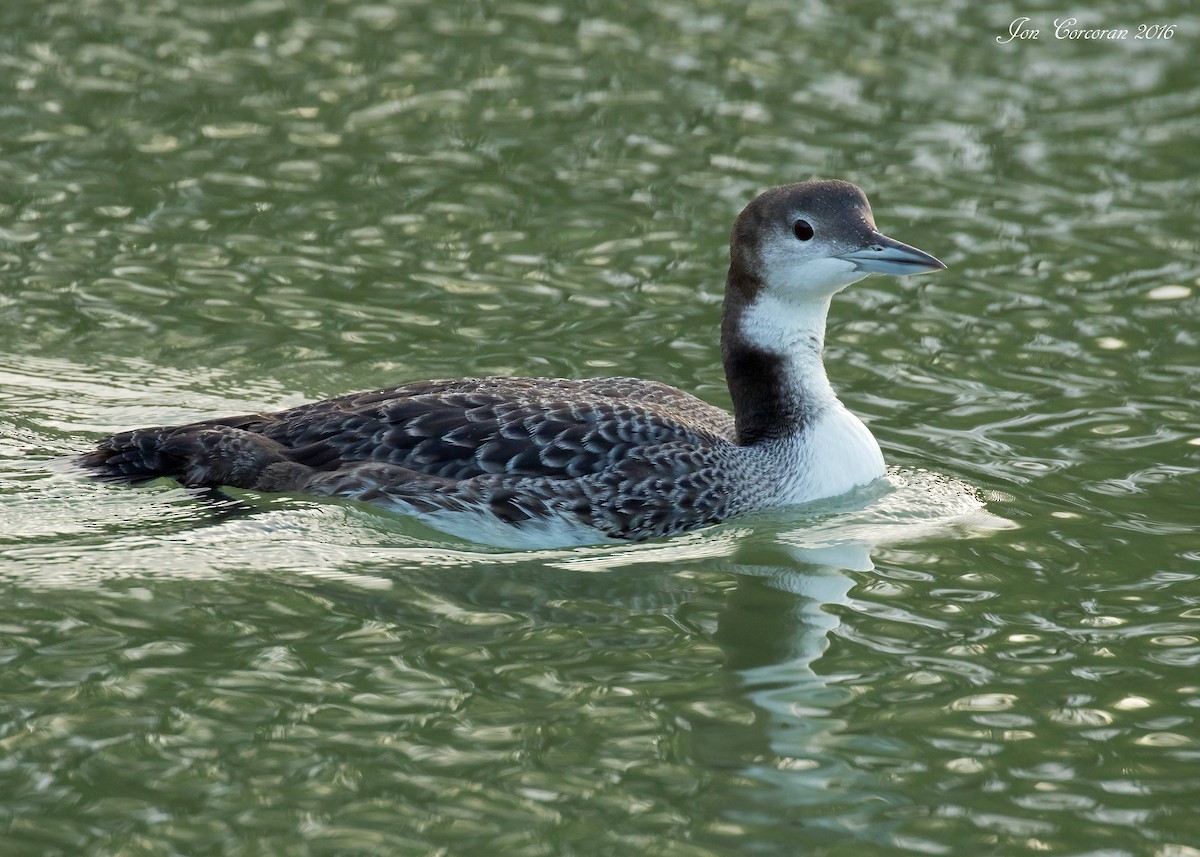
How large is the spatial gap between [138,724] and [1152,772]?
12.7 feet

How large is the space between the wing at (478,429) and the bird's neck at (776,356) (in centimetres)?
33

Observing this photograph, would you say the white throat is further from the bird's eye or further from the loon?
the bird's eye

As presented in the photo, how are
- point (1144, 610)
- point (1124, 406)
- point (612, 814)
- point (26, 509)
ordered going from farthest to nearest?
point (1124, 406) → point (26, 509) → point (1144, 610) → point (612, 814)

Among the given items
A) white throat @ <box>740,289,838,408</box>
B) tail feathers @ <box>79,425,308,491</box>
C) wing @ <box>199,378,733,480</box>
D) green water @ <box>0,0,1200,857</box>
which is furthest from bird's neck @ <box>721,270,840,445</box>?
tail feathers @ <box>79,425,308,491</box>

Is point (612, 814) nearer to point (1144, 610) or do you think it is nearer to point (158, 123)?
point (1144, 610)

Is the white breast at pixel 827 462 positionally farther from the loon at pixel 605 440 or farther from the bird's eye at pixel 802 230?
the bird's eye at pixel 802 230

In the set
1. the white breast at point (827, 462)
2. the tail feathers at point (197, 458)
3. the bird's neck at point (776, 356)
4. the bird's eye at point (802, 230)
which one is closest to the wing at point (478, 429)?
the tail feathers at point (197, 458)

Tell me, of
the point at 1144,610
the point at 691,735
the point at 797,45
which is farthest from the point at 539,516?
the point at 797,45

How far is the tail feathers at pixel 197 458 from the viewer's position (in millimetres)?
8750

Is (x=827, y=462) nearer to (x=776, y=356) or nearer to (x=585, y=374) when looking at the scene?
(x=776, y=356)

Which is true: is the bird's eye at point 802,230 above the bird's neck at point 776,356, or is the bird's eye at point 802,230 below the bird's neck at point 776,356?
above

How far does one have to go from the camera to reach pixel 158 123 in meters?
13.4

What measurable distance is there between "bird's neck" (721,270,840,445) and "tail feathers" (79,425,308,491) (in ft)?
7.75

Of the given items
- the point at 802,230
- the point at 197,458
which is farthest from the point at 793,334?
the point at 197,458
